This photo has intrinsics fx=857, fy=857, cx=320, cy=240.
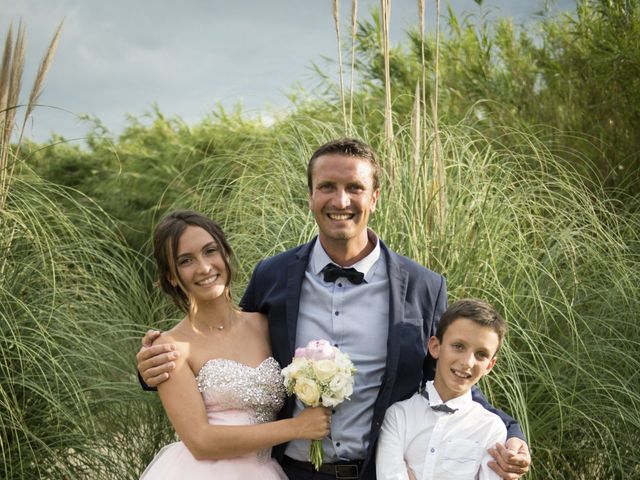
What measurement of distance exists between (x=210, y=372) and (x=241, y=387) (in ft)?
0.42

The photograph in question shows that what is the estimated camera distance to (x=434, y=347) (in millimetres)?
3166

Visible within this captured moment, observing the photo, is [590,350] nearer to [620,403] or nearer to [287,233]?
[620,403]

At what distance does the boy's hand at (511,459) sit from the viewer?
2.94m

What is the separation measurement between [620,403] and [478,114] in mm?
4522

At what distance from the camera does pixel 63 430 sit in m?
4.54

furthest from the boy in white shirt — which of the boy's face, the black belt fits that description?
the black belt

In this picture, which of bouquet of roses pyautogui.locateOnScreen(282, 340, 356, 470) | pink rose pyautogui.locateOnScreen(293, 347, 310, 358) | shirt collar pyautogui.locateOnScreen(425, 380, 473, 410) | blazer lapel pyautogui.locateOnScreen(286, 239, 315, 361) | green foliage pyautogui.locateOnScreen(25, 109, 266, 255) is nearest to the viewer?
bouquet of roses pyautogui.locateOnScreen(282, 340, 356, 470)

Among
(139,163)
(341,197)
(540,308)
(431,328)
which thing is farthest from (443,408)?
(139,163)

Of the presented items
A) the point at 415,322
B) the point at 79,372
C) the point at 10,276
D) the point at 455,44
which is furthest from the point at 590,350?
the point at 455,44

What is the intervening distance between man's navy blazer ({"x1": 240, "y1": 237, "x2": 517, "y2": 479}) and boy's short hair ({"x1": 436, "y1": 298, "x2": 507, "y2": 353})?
12 centimetres

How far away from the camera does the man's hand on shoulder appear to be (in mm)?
3055

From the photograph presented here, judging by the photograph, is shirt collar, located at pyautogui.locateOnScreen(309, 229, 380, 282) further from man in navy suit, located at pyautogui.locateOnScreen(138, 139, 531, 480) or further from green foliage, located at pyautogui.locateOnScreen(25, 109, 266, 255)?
green foliage, located at pyautogui.locateOnScreen(25, 109, 266, 255)

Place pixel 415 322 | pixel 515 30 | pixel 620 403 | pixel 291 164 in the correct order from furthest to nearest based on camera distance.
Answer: pixel 515 30, pixel 291 164, pixel 620 403, pixel 415 322

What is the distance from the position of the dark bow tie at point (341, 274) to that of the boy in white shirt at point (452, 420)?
35 cm
